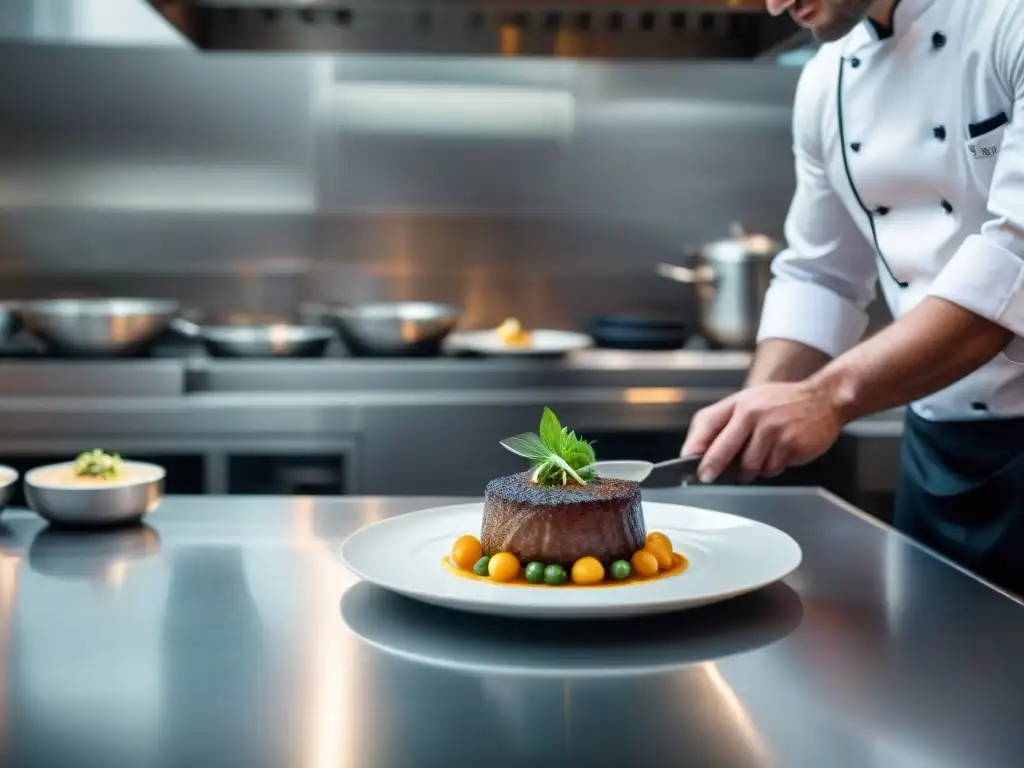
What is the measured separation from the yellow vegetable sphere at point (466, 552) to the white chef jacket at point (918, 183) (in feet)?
2.53

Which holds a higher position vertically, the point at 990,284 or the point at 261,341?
the point at 990,284

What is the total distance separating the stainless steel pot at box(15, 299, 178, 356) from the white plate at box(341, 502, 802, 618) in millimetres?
1913

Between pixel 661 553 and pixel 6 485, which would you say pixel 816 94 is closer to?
pixel 661 553

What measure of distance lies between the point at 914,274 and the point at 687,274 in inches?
74.8

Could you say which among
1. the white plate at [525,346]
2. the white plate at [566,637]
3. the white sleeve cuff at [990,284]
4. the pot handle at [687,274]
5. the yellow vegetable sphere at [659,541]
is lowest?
the white plate at [525,346]

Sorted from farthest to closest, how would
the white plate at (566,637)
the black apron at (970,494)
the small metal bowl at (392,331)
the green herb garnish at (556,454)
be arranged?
the small metal bowl at (392,331)
the black apron at (970,494)
the green herb garnish at (556,454)
the white plate at (566,637)

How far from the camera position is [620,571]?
1.23 metres

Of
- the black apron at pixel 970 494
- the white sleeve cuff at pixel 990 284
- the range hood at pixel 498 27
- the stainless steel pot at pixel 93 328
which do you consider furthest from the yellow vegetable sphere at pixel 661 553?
the stainless steel pot at pixel 93 328

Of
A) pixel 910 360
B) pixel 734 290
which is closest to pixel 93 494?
pixel 910 360

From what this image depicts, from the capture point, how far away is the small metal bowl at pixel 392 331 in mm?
3291

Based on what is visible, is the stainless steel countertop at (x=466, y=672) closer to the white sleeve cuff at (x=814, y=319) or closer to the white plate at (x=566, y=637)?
the white plate at (x=566, y=637)

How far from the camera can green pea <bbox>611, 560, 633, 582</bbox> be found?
4.03ft

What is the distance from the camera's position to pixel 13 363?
10.2 ft

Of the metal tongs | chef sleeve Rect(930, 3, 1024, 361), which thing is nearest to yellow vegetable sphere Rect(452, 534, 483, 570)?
the metal tongs
